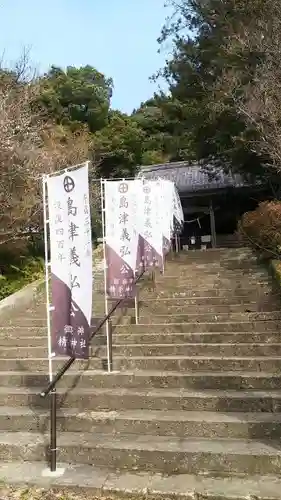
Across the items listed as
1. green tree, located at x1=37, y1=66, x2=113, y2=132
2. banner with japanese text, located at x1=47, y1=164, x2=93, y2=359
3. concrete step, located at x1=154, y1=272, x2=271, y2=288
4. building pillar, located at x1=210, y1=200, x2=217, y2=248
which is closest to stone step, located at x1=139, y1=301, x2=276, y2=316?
concrete step, located at x1=154, y1=272, x2=271, y2=288

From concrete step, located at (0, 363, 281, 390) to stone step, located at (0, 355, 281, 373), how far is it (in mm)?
115

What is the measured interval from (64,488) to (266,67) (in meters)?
9.08

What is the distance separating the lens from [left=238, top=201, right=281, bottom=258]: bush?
11.5 metres

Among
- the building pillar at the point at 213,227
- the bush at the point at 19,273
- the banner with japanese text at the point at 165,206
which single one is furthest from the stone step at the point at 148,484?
the building pillar at the point at 213,227

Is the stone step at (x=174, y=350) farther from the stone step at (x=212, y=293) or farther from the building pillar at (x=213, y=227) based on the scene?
the building pillar at (x=213, y=227)

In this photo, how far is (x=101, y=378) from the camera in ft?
17.9

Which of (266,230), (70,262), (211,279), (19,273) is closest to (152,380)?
(70,262)

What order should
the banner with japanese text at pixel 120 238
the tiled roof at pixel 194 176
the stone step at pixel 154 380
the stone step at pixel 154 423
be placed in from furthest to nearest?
1. the tiled roof at pixel 194 176
2. the banner with japanese text at pixel 120 238
3. the stone step at pixel 154 380
4. the stone step at pixel 154 423

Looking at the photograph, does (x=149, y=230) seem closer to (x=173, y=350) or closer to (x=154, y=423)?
(x=173, y=350)

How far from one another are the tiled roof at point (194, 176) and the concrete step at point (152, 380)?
1330 cm

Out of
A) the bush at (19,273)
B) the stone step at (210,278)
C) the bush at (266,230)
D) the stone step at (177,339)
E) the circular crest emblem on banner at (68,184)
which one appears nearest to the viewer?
the circular crest emblem on banner at (68,184)

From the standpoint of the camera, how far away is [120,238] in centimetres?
677

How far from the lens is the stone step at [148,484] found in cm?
353

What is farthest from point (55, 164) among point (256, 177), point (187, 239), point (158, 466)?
point (158, 466)
